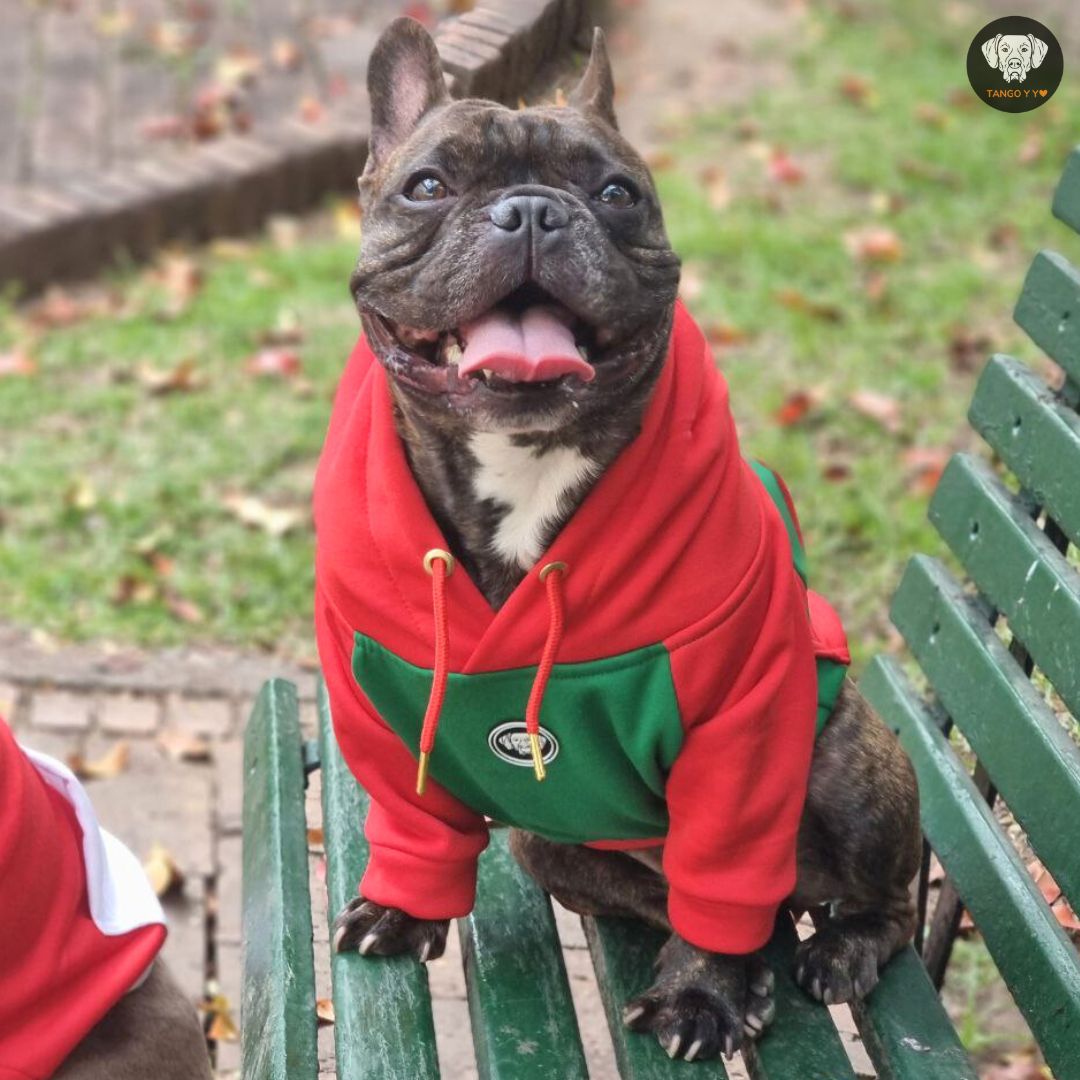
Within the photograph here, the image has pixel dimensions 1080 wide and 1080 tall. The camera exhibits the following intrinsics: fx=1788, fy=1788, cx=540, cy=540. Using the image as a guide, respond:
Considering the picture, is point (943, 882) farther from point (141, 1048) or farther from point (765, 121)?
point (765, 121)

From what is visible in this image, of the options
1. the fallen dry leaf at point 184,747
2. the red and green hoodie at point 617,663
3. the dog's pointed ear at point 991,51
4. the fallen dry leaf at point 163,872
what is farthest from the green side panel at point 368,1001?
the dog's pointed ear at point 991,51

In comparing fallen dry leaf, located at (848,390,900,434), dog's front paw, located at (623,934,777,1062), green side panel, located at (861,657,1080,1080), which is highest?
green side panel, located at (861,657,1080,1080)

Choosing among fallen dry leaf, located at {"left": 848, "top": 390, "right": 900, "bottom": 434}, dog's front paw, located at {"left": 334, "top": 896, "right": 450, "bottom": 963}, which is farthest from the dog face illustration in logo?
fallen dry leaf, located at {"left": 848, "top": 390, "right": 900, "bottom": 434}

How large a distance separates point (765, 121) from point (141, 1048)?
6.11m

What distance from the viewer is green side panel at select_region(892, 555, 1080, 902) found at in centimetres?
260

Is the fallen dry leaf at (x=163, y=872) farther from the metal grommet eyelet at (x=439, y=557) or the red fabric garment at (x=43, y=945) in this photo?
the metal grommet eyelet at (x=439, y=557)

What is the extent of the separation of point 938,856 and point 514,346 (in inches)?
46.1

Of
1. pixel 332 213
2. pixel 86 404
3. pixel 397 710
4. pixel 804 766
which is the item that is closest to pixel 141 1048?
pixel 397 710

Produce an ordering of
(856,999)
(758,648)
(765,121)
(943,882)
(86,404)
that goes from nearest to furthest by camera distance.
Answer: (758,648)
(856,999)
(943,882)
(86,404)
(765,121)

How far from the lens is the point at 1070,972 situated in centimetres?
250

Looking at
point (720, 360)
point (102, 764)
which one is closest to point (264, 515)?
point (102, 764)

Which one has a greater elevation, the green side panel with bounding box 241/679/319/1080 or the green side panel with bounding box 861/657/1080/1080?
the green side panel with bounding box 861/657/1080/1080

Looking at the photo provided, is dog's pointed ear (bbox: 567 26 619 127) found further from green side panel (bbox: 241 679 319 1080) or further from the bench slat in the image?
green side panel (bbox: 241 679 319 1080)

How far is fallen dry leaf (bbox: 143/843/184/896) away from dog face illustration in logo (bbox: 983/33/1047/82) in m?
2.38
